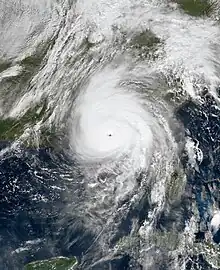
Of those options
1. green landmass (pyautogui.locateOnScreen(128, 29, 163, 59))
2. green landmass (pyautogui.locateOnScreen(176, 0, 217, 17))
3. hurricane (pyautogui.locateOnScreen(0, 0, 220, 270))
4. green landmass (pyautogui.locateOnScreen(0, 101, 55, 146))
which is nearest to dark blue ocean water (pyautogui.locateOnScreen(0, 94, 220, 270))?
hurricane (pyautogui.locateOnScreen(0, 0, 220, 270))

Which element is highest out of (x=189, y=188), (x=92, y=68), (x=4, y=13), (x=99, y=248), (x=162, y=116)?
(x=4, y=13)

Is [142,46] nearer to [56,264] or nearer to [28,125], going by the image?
[28,125]

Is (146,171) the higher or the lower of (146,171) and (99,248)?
the higher

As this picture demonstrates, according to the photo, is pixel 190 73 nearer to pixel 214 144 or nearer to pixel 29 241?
pixel 214 144

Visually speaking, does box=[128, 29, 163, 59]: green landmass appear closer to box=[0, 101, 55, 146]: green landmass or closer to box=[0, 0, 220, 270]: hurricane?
box=[0, 0, 220, 270]: hurricane

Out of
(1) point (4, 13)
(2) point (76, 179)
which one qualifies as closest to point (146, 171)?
(2) point (76, 179)

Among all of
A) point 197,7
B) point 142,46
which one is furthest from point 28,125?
point 197,7
